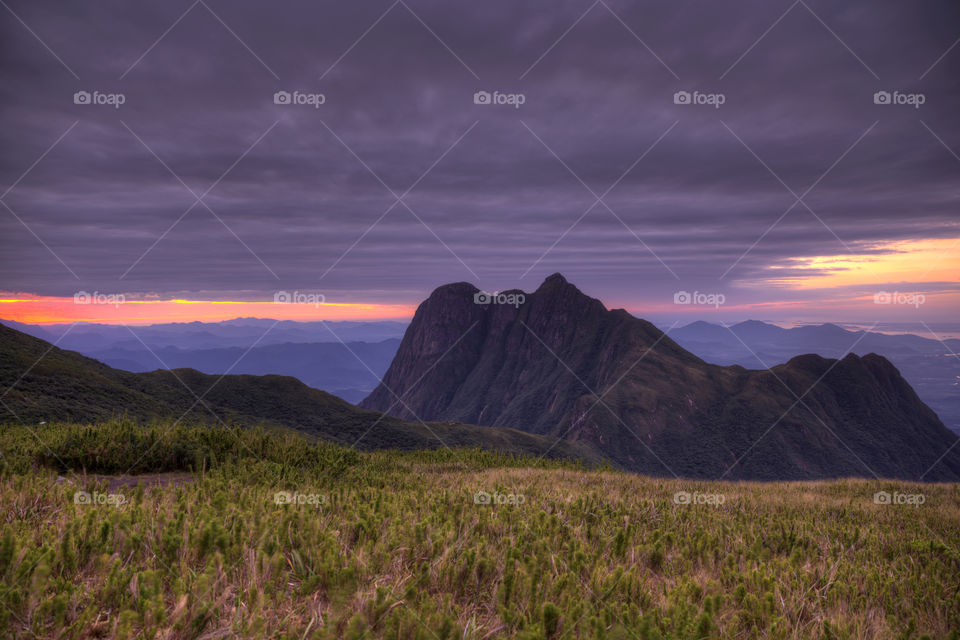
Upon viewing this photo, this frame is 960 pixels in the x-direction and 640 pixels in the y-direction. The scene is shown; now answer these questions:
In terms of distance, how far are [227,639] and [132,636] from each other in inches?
21.9

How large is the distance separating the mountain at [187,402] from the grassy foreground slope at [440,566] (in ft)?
24.8

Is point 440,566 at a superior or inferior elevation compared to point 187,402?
inferior

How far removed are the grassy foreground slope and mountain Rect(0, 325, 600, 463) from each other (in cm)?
756

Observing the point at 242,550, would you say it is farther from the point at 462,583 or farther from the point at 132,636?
the point at 462,583

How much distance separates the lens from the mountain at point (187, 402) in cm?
3412

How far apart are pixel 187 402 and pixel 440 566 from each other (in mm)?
85365

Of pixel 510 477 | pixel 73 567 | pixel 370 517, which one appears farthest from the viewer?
pixel 510 477

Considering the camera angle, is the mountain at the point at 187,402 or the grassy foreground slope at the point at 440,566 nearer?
the grassy foreground slope at the point at 440,566

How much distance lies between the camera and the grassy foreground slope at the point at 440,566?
3168 millimetres

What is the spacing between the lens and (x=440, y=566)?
14.0ft

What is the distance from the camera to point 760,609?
3.87 m

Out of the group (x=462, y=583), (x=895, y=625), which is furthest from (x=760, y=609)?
(x=462, y=583)

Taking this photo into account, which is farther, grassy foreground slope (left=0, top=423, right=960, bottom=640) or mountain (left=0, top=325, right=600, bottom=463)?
mountain (left=0, top=325, right=600, bottom=463)

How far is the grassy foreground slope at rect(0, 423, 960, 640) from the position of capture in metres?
3.17
